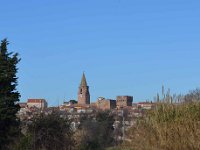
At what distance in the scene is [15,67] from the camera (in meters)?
31.2

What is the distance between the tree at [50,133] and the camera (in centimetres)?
2334

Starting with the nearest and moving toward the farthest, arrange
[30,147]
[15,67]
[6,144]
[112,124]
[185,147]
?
1. [185,147]
2. [30,147]
3. [6,144]
4. [15,67]
5. [112,124]

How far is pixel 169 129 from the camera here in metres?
11.6

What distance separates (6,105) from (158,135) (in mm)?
18650

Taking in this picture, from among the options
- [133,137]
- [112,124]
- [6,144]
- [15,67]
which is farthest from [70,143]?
[112,124]

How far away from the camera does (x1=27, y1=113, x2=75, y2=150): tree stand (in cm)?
2334

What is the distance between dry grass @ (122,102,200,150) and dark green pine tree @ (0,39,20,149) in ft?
48.2

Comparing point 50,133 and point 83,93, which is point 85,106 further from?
point 50,133

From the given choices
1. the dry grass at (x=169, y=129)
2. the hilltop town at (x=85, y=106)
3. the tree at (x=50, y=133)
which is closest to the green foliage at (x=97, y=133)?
the hilltop town at (x=85, y=106)

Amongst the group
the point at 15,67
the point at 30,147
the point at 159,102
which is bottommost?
the point at 30,147

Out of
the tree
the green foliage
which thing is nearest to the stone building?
the green foliage

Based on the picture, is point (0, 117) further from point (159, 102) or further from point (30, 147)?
point (159, 102)

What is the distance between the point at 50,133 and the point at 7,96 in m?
7.23

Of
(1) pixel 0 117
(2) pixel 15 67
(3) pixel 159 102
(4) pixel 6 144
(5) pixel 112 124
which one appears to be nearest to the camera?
(3) pixel 159 102
